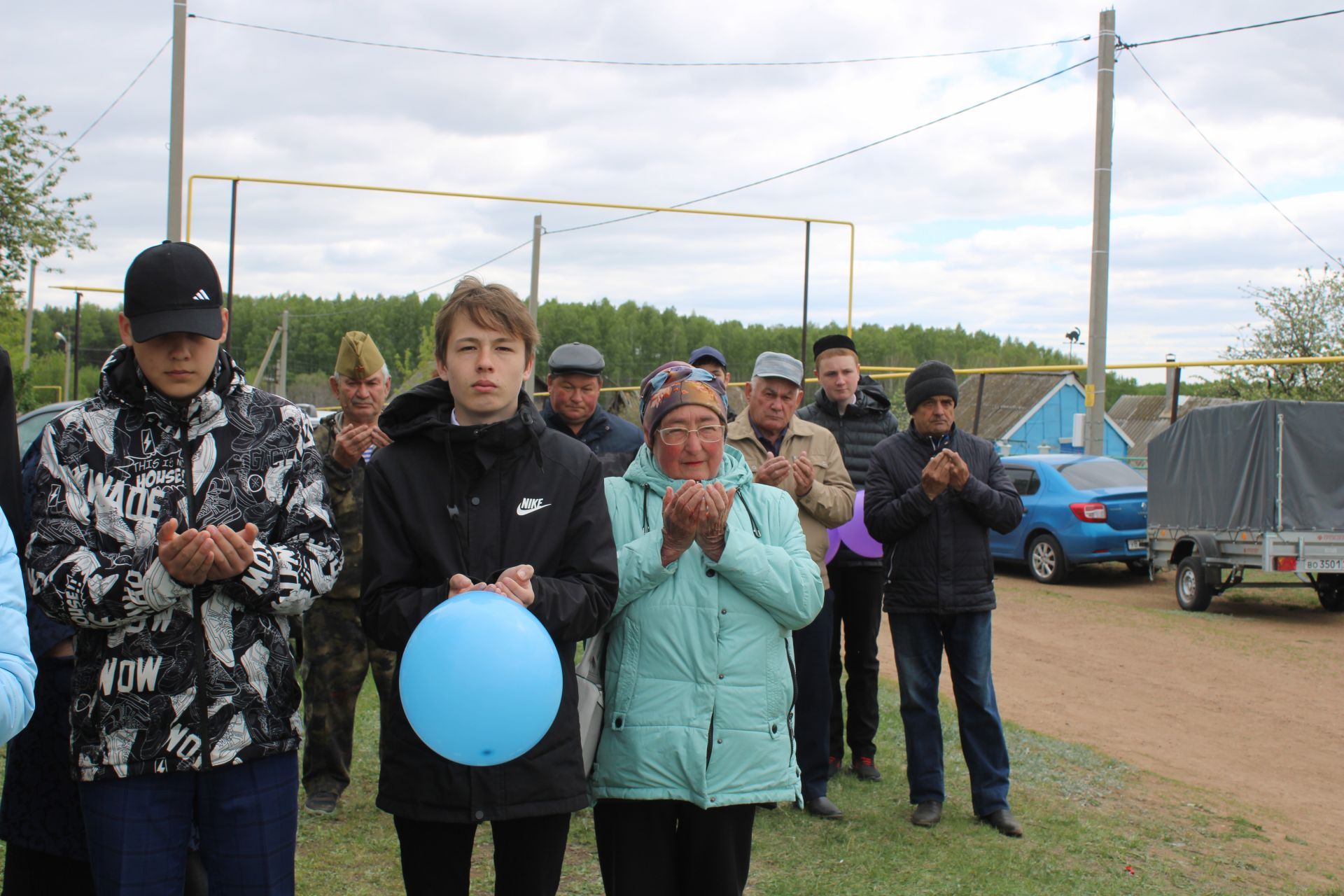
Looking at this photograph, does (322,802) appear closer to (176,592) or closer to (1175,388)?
(176,592)

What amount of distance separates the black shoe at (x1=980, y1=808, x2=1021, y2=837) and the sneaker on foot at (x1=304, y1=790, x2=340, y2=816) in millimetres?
2935

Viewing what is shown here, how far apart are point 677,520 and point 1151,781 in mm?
4320

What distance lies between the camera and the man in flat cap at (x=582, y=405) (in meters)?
5.52

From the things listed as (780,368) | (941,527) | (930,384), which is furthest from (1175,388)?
(780,368)

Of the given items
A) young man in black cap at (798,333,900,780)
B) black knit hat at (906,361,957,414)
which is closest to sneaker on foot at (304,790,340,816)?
young man in black cap at (798,333,900,780)

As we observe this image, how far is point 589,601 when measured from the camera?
105 inches

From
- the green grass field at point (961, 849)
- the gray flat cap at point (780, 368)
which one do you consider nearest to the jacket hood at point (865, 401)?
the gray flat cap at point (780, 368)

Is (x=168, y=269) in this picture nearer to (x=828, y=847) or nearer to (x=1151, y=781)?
(x=828, y=847)

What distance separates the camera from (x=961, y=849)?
186 inches

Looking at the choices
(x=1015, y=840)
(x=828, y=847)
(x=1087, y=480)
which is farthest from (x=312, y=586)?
(x=1087, y=480)

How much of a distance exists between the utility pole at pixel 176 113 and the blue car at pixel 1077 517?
10384mm

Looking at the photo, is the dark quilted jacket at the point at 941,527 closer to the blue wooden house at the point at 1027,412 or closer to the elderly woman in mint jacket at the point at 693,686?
the elderly woman in mint jacket at the point at 693,686

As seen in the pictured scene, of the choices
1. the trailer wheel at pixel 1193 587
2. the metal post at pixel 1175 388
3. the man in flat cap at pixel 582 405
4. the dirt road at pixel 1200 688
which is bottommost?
the dirt road at pixel 1200 688

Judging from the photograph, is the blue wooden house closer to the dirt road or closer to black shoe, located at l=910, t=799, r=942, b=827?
the dirt road
